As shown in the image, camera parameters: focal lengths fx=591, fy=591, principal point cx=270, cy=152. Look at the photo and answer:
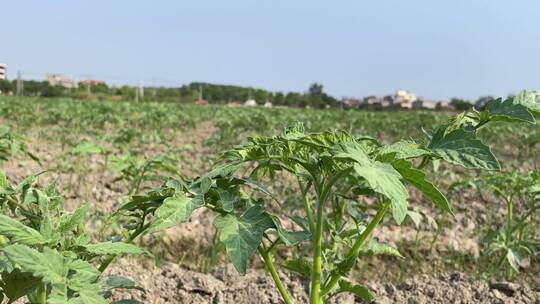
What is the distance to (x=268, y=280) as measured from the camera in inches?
109

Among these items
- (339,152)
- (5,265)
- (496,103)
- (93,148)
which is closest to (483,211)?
(93,148)

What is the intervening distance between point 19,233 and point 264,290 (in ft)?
4.91

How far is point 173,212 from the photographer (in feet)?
4.54

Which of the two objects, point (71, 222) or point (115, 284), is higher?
point (71, 222)

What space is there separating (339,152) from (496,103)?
0.64 meters

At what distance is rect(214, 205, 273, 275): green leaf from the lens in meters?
1.35

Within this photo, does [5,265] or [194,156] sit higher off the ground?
[5,265]

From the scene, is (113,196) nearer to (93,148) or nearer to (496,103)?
(93,148)

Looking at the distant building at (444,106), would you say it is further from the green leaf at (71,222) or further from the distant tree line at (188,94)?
the green leaf at (71,222)

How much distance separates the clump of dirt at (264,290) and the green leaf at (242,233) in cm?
115

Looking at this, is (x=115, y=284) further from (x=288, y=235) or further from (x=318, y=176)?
(x=318, y=176)

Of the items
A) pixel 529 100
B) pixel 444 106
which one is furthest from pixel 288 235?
pixel 444 106

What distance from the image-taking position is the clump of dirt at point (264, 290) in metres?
2.56

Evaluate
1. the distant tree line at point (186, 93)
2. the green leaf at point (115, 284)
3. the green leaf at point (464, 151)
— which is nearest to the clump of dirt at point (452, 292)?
the green leaf at point (464, 151)
